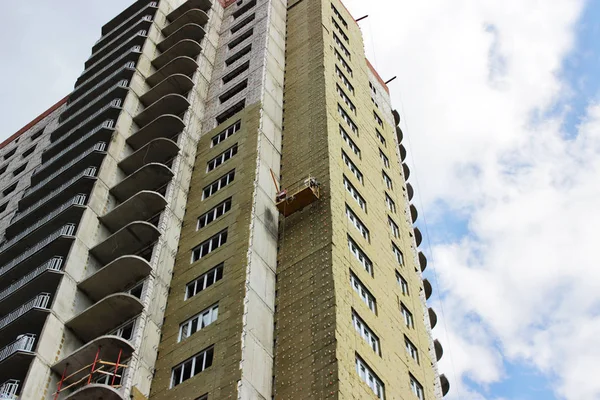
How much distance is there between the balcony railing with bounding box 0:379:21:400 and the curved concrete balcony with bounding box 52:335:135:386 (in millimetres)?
1799

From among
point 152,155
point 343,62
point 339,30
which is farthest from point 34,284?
point 339,30

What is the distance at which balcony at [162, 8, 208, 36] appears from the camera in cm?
6275

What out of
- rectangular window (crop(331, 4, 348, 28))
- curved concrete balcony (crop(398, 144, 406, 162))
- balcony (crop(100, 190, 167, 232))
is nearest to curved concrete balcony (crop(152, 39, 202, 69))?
rectangular window (crop(331, 4, 348, 28))

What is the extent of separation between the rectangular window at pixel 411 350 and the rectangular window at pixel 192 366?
11.1 meters

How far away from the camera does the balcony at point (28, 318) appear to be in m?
36.6

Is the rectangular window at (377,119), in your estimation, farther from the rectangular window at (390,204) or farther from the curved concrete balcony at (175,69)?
the curved concrete balcony at (175,69)

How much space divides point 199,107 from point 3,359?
2372 centimetres

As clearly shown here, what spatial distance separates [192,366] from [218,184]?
13.5 metres

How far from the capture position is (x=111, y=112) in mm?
52531

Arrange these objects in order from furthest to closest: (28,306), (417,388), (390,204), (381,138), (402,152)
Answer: (402,152), (381,138), (390,204), (28,306), (417,388)

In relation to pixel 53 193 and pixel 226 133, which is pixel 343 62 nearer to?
pixel 226 133

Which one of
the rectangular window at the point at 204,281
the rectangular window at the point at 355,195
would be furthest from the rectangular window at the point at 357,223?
the rectangular window at the point at 204,281

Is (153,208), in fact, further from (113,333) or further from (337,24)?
(337,24)

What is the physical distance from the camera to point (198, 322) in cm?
3584
